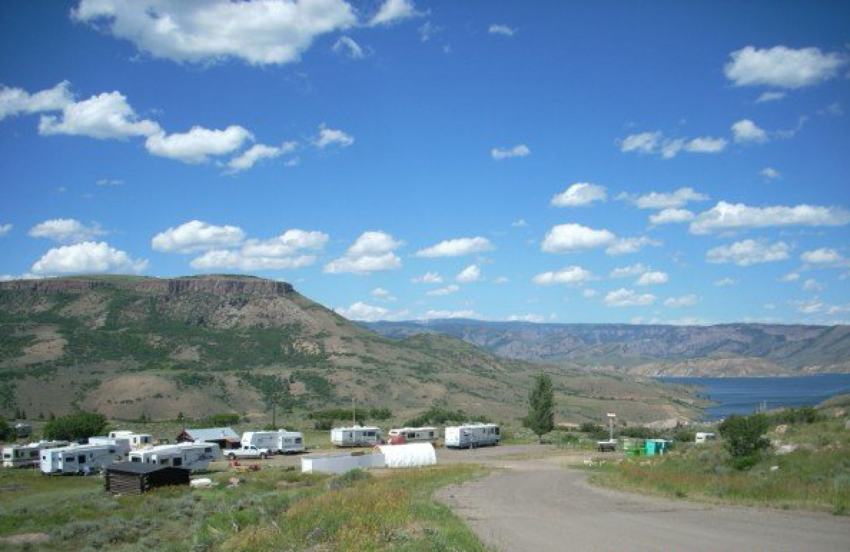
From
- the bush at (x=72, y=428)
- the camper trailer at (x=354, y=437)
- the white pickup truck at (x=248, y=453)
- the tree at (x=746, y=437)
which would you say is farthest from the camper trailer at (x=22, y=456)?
the tree at (x=746, y=437)

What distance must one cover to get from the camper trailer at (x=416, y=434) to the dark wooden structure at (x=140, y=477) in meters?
24.2

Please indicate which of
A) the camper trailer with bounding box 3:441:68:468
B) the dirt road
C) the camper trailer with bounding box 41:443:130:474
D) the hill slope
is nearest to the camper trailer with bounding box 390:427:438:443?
the camper trailer with bounding box 41:443:130:474

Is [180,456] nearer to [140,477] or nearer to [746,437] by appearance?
[140,477]

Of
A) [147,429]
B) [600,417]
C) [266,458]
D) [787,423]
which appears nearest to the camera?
[787,423]

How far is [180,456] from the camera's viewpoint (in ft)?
150

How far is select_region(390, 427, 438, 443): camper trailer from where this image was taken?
6194cm

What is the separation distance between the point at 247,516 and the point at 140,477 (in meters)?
19.7

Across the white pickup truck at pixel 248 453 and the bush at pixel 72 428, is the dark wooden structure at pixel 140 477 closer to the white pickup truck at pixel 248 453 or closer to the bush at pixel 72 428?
the white pickup truck at pixel 248 453

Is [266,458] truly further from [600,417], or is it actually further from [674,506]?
[600,417]

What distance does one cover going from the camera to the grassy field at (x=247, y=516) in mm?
16219

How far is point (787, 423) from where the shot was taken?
139 feet

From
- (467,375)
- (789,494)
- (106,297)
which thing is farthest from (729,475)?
(106,297)

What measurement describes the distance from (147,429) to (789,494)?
217 feet

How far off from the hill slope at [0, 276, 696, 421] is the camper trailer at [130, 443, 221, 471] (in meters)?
52.9
